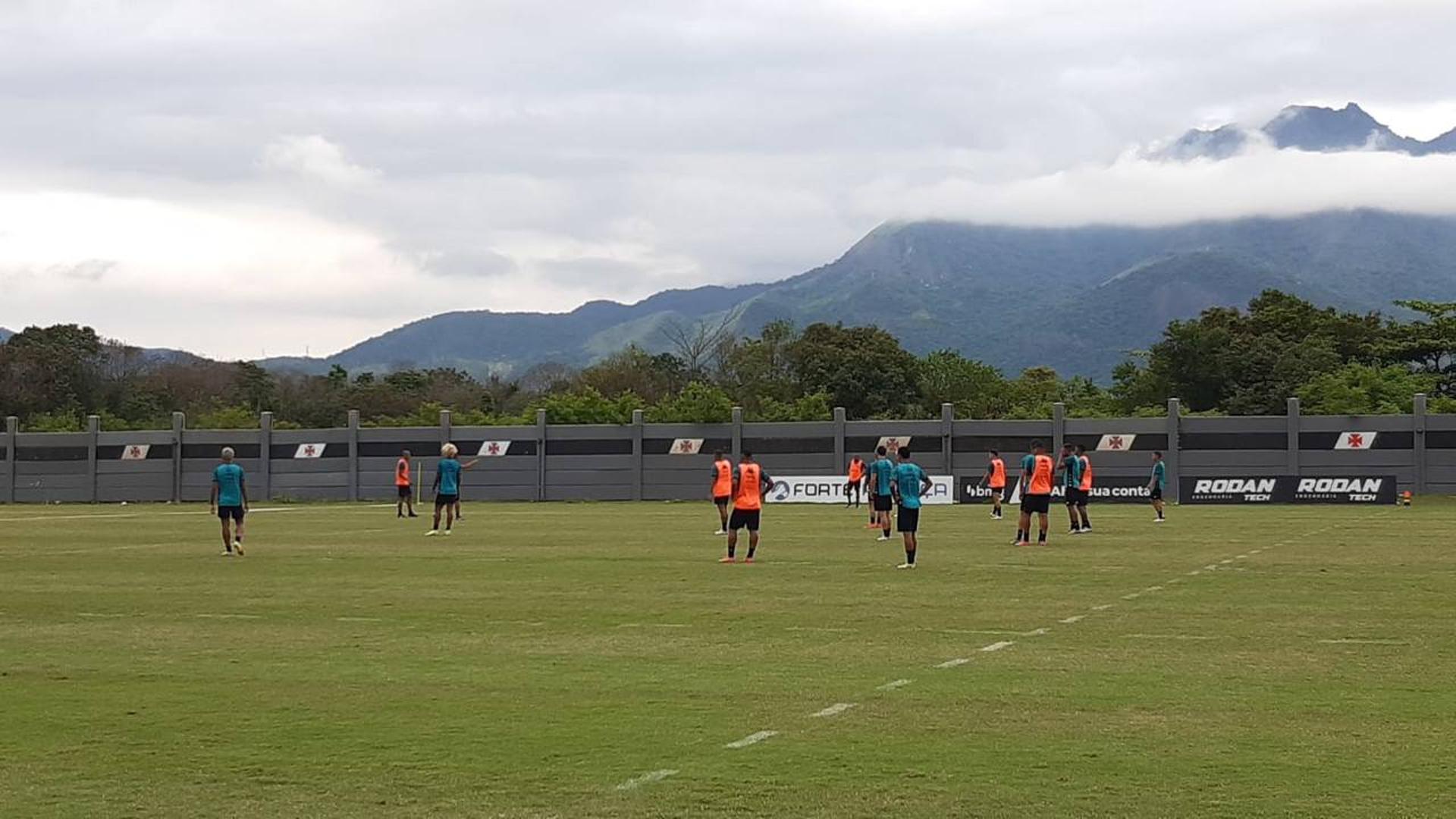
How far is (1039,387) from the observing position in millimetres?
114000

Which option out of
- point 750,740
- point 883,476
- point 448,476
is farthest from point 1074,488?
point 750,740

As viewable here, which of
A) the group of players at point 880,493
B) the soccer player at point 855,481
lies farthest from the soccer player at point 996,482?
the soccer player at point 855,481

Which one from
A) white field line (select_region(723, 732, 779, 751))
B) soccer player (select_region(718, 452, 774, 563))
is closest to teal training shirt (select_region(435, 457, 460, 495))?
soccer player (select_region(718, 452, 774, 563))

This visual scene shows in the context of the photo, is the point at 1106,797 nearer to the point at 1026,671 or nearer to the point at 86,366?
the point at 1026,671

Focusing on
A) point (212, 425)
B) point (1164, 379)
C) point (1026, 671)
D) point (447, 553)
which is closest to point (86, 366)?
point (212, 425)

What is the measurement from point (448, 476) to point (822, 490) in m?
26.9

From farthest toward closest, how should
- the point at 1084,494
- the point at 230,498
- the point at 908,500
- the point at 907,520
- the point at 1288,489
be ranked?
the point at 1288,489
the point at 1084,494
the point at 230,498
the point at 908,500
the point at 907,520

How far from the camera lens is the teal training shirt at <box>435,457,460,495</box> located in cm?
3850

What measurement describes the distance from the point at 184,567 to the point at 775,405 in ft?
170

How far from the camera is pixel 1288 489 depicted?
194 ft

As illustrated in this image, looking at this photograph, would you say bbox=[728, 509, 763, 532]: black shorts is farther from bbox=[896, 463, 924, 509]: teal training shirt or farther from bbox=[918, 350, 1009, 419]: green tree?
bbox=[918, 350, 1009, 419]: green tree

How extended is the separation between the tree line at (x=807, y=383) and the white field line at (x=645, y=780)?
195ft

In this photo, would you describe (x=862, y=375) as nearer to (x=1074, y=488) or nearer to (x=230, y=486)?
(x=1074, y=488)

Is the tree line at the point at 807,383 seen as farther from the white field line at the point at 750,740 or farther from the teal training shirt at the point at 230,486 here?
the white field line at the point at 750,740
